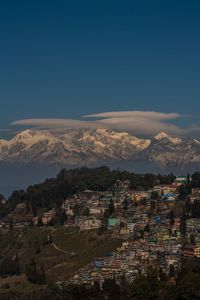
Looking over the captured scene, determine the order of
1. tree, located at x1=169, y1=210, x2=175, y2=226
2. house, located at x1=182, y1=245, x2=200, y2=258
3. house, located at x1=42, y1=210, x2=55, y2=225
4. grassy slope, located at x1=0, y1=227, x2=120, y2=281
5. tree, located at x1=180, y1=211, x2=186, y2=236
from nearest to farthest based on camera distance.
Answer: house, located at x1=182, y1=245, x2=200, y2=258, grassy slope, located at x1=0, y1=227, x2=120, y2=281, tree, located at x1=180, y1=211, x2=186, y2=236, tree, located at x1=169, y1=210, x2=175, y2=226, house, located at x1=42, y1=210, x2=55, y2=225

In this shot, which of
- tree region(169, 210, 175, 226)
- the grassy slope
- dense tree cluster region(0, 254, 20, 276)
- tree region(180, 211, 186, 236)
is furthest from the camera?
tree region(169, 210, 175, 226)

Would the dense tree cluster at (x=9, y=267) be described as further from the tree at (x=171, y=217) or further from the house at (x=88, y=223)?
the tree at (x=171, y=217)

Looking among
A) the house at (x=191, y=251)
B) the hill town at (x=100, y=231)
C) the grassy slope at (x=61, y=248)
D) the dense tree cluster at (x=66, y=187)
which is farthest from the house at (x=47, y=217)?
the house at (x=191, y=251)

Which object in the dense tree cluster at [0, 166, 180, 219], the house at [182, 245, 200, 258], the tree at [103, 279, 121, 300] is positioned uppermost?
the dense tree cluster at [0, 166, 180, 219]

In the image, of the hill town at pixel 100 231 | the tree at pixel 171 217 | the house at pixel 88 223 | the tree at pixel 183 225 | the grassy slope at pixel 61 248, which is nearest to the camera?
the hill town at pixel 100 231

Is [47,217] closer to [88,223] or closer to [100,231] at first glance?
[88,223]

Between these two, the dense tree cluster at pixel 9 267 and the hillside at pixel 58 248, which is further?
the dense tree cluster at pixel 9 267

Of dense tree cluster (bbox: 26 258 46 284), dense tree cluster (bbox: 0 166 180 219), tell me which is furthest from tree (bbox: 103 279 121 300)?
dense tree cluster (bbox: 0 166 180 219)

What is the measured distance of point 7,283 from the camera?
102000 mm

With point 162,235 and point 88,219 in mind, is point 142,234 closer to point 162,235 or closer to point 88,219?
point 162,235

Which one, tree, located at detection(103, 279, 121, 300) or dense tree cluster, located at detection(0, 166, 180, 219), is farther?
dense tree cluster, located at detection(0, 166, 180, 219)

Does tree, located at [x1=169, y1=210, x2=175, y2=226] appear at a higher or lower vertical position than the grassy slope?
higher

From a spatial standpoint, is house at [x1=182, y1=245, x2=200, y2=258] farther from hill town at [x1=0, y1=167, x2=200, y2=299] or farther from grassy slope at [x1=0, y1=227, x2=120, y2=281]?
grassy slope at [x1=0, y1=227, x2=120, y2=281]

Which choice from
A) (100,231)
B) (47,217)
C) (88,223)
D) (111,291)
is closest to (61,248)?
(100,231)
